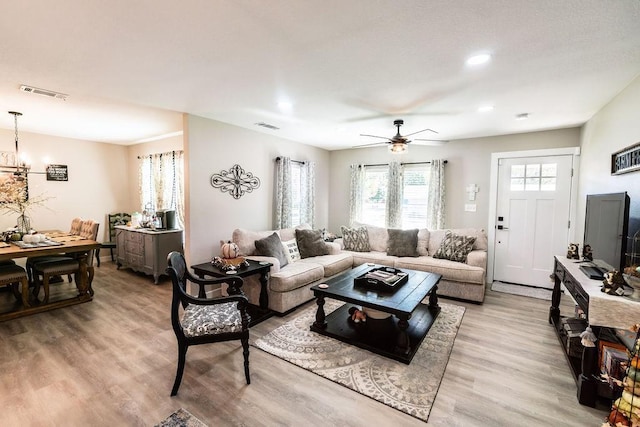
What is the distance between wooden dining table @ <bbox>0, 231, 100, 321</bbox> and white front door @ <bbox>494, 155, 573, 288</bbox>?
20.8 ft

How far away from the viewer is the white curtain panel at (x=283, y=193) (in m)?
5.04

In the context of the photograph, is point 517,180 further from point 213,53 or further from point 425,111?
point 213,53

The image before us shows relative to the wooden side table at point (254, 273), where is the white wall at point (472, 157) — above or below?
above

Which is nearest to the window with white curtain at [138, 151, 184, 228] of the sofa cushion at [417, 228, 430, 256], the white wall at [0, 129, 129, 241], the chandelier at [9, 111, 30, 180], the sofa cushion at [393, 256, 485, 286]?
the white wall at [0, 129, 129, 241]

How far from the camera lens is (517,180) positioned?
15.1 ft

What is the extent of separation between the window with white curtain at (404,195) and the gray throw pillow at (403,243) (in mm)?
669

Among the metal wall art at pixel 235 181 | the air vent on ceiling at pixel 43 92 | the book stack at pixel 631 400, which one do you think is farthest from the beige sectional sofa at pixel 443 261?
the air vent on ceiling at pixel 43 92

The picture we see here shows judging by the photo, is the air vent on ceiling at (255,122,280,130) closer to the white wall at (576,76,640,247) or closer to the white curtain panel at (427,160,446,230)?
the white curtain panel at (427,160,446,230)

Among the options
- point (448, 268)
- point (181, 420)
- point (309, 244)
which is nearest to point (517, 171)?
point (448, 268)

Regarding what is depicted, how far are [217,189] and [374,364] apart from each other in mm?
3017

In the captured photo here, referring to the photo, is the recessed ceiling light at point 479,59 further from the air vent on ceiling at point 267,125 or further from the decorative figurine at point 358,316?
the air vent on ceiling at point 267,125

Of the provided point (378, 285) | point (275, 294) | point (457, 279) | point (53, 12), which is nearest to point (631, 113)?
point (457, 279)

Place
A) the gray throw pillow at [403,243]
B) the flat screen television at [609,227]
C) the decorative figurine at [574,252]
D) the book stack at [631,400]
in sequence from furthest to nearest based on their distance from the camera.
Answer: the gray throw pillow at [403,243] < the decorative figurine at [574,252] < the flat screen television at [609,227] < the book stack at [631,400]

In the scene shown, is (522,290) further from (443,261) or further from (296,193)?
(296,193)
